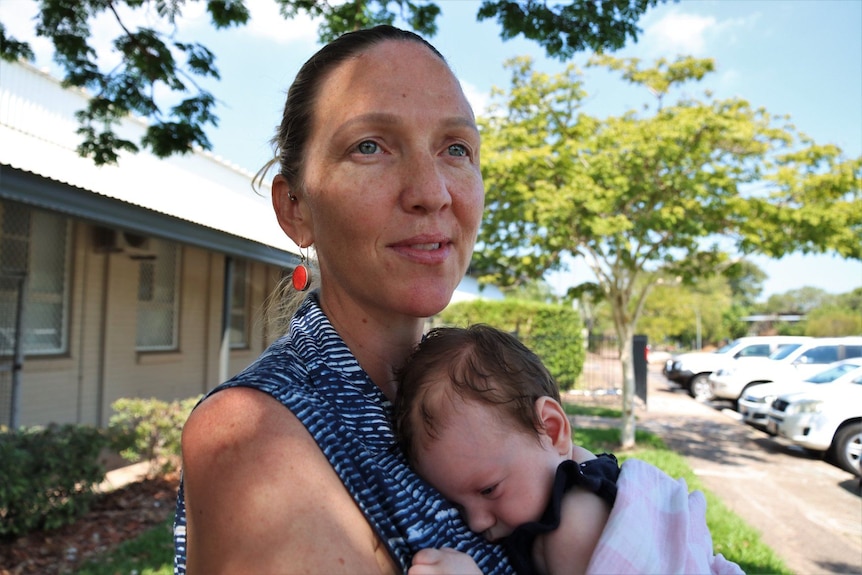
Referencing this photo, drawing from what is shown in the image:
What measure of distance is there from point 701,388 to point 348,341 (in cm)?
2166

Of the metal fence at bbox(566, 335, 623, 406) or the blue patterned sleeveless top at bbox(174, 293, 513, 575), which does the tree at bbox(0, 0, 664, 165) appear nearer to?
the blue patterned sleeveless top at bbox(174, 293, 513, 575)

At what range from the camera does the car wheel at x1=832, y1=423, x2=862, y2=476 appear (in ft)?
34.9

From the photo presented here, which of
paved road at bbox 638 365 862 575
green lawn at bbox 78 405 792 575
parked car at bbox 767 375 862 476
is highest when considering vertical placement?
parked car at bbox 767 375 862 476

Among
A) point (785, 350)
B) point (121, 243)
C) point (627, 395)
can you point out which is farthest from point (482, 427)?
point (785, 350)

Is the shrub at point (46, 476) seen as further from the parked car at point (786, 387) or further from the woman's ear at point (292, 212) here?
the parked car at point (786, 387)

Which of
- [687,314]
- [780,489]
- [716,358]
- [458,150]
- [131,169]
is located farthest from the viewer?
[687,314]

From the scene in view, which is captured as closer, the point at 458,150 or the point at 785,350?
the point at 458,150

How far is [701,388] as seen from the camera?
2123cm

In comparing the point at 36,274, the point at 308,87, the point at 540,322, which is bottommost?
the point at 540,322

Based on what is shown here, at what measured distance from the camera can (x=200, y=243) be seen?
9594mm

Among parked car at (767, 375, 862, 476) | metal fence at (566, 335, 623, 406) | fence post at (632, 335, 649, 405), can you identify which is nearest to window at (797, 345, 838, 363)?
fence post at (632, 335, 649, 405)

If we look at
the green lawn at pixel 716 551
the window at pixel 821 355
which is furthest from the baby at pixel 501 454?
the window at pixel 821 355

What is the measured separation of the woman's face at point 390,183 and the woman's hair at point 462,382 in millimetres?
114

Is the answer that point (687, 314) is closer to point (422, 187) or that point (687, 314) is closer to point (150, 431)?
point (150, 431)
